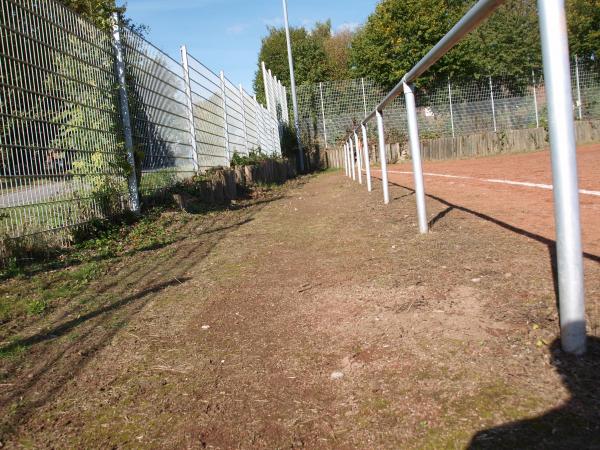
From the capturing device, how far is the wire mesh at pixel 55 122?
4.42 meters

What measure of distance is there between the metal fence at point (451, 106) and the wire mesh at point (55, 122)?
1660 centimetres

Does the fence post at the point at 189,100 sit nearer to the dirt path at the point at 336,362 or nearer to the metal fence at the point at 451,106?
the dirt path at the point at 336,362

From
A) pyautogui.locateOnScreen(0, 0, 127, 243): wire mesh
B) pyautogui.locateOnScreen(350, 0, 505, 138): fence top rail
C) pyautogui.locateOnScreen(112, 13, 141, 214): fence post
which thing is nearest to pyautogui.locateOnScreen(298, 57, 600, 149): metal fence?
pyautogui.locateOnScreen(112, 13, 141, 214): fence post

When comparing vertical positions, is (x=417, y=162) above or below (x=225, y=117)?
below

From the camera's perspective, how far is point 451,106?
21.7 meters

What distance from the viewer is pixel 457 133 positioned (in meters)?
21.7

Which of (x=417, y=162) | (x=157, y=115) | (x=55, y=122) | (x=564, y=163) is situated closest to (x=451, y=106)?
(x=157, y=115)

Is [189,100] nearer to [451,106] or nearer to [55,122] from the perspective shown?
[55,122]

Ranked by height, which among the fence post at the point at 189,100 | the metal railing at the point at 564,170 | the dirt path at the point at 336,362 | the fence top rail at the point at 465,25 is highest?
the fence post at the point at 189,100

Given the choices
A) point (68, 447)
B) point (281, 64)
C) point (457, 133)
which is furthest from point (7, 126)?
point (281, 64)

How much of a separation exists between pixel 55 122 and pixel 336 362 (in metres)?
4.00

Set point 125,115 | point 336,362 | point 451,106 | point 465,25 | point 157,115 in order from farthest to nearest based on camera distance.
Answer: point 451,106, point 157,115, point 125,115, point 465,25, point 336,362

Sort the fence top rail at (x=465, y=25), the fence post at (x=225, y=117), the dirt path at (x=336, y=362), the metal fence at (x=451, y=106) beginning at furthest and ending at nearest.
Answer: the metal fence at (x=451, y=106) → the fence post at (x=225, y=117) → the fence top rail at (x=465, y=25) → the dirt path at (x=336, y=362)

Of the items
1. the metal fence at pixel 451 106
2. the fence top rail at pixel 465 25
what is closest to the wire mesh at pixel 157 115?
the fence top rail at pixel 465 25
